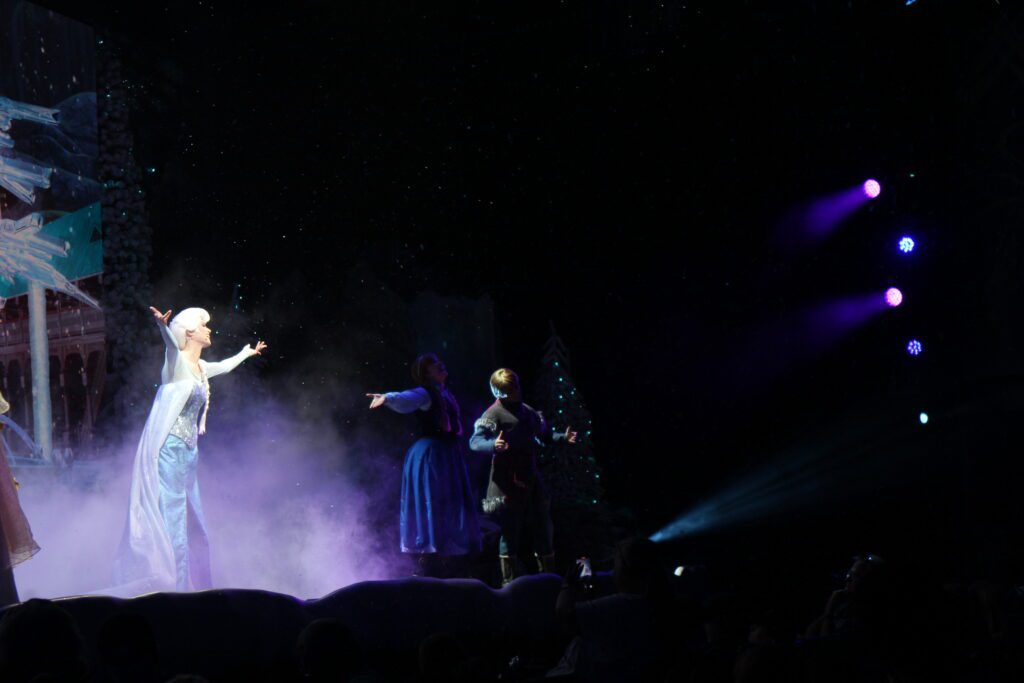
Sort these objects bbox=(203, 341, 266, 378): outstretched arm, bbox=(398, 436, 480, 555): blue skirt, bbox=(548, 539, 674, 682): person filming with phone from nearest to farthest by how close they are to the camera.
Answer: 1. bbox=(548, 539, 674, 682): person filming with phone
2. bbox=(203, 341, 266, 378): outstretched arm
3. bbox=(398, 436, 480, 555): blue skirt

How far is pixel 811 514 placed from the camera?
8.30 metres

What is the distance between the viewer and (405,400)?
6605mm

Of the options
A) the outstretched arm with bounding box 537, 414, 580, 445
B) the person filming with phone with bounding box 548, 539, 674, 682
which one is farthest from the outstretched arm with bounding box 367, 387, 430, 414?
the person filming with phone with bounding box 548, 539, 674, 682

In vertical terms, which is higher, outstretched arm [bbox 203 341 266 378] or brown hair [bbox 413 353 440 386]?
outstretched arm [bbox 203 341 266 378]


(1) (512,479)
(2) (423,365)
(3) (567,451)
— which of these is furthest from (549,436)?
(3) (567,451)

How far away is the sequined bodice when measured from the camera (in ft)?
19.7

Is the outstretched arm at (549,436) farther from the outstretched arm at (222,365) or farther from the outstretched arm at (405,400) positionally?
the outstretched arm at (222,365)

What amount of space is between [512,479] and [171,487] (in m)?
2.08

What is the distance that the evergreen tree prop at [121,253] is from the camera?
6.84 m

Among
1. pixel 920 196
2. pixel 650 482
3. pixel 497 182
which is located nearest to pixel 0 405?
pixel 497 182

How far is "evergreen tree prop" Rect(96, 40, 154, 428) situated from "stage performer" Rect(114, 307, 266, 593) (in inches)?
33.1

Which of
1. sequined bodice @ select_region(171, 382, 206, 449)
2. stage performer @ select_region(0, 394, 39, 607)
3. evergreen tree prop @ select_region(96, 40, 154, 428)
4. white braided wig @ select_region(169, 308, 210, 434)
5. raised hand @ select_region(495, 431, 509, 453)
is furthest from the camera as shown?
evergreen tree prop @ select_region(96, 40, 154, 428)

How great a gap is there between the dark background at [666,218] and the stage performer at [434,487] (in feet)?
5.94

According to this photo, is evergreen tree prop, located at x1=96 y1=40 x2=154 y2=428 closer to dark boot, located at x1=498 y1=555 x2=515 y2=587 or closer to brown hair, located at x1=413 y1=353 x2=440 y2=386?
brown hair, located at x1=413 y1=353 x2=440 y2=386
